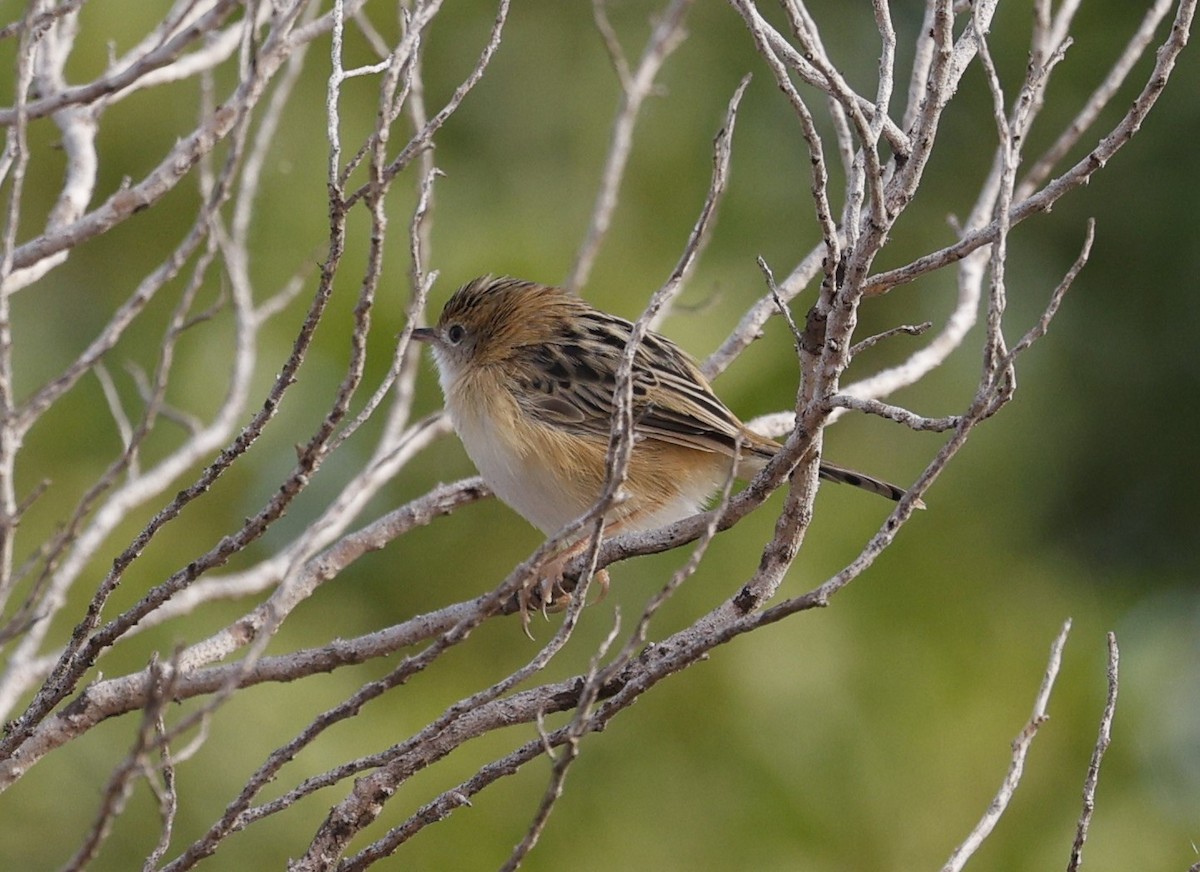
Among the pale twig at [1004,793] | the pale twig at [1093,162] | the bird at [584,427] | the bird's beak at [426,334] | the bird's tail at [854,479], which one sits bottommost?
the pale twig at [1004,793]

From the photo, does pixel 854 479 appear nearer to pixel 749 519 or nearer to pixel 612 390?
pixel 612 390

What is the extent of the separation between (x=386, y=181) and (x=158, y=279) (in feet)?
3.73

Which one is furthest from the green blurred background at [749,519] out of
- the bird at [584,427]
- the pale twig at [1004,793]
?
the pale twig at [1004,793]

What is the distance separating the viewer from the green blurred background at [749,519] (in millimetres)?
5984

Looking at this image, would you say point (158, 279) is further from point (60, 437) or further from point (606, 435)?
A: point (60, 437)

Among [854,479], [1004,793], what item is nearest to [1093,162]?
[1004,793]

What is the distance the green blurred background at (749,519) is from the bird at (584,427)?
0.76m

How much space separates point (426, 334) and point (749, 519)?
1.79 m

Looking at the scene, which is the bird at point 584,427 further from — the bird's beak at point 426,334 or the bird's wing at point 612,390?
the bird's beak at point 426,334

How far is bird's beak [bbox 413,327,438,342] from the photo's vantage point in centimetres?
541

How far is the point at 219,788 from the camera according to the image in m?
6.18

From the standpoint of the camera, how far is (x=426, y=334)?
5.49 m

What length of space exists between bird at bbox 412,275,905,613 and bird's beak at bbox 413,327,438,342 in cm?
22

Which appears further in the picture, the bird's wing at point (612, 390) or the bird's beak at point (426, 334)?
the bird's beak at point (426, 334)
